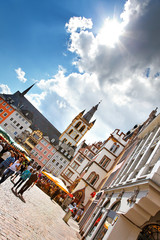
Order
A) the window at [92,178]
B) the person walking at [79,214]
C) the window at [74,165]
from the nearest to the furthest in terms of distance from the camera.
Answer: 1. the person walking at [79,214]
2. the window at [92,178]
3. the window at [74,165]

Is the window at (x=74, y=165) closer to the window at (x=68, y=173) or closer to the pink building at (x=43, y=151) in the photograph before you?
the window at (x=68, y=173)

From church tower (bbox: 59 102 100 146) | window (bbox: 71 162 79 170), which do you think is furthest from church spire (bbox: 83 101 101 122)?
window (bbox: 71 162 79 170)

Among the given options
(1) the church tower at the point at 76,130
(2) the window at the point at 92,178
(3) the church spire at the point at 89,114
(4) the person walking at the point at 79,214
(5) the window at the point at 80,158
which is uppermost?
(3) the church spire at the point at 89,114

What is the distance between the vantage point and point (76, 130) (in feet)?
214

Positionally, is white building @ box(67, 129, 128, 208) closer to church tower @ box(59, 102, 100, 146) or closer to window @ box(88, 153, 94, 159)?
window @ box(88, 153, 94, 159)

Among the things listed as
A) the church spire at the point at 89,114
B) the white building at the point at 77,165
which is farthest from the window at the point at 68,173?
the church spire at the point at 89,114

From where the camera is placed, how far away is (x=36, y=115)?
76750 millimetres

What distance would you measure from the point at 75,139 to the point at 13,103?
93.5 feet

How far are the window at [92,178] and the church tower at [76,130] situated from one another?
3903 centimetres

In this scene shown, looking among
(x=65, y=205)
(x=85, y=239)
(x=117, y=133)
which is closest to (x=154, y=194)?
(x=85, y=239)

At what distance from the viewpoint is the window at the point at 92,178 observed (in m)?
25.5

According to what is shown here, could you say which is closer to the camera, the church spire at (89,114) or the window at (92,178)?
A: the window at (92,178)

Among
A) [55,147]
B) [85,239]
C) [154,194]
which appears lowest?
[85,239]

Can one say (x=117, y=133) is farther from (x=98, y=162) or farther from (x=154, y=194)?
(x=154, y=194)
